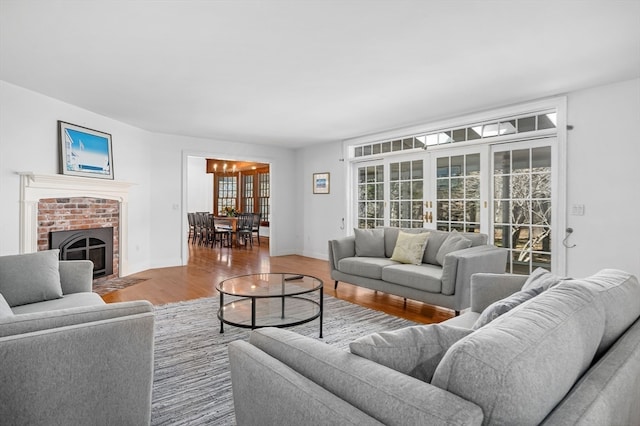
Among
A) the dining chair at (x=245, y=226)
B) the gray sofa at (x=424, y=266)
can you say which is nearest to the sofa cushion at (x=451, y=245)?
the gray sofa at (x=424, y=266)

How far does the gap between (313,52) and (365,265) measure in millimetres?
2450


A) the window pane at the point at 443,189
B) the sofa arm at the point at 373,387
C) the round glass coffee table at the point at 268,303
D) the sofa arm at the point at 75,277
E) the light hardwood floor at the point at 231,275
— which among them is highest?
the window pane at the point at 443,189

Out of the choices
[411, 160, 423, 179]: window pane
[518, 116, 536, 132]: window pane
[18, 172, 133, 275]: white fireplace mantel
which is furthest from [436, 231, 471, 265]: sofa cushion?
[18, 172, 133, 275]: white fireplace mantel

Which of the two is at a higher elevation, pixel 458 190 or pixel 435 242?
pixel 458 190

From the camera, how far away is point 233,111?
494 cm

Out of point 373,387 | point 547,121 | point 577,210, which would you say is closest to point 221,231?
point 547,121

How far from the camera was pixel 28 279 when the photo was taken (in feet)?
8.32

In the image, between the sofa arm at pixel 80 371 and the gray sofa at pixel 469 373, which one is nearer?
the gray sofa at pixel 469 373

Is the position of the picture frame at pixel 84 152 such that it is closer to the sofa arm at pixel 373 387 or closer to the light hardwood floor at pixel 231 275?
the light hardwood floor at pixel 231 275

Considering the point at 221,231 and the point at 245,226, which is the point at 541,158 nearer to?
the point at 245,226

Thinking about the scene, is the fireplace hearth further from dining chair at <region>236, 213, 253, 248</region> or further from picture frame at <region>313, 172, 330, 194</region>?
dining chair at <region>236, 213, 253, 248</region>

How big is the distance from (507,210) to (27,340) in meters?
4.99

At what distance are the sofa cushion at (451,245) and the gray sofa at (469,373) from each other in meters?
2.49

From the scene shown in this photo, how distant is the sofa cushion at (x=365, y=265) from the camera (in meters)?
4.23
